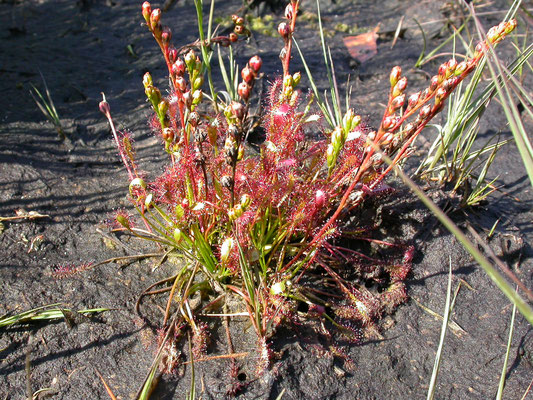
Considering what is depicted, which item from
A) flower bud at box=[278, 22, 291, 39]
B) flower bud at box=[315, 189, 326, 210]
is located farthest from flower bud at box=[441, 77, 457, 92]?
flower bud at box=[278, 22, 291, 39]

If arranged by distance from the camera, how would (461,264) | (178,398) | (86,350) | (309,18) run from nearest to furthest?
1. (178,398)
2. (86,350)
3. (461,264)
4. (309,18)

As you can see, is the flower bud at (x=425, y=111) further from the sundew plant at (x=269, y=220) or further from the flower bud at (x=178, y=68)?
the flower bud at (x=178, y=68)

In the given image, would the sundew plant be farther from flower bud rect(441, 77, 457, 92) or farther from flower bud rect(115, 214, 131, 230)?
flower bud rect(441, 77, 457, 92)

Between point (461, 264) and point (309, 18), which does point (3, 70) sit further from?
point (461, 264)

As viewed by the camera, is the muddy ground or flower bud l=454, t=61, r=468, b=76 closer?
flower bud l=454, t=61, r=468, b=76

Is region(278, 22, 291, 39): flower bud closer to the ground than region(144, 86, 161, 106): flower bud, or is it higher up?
higher up

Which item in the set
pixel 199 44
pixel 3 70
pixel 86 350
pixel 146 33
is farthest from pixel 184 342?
pixel 146 33
